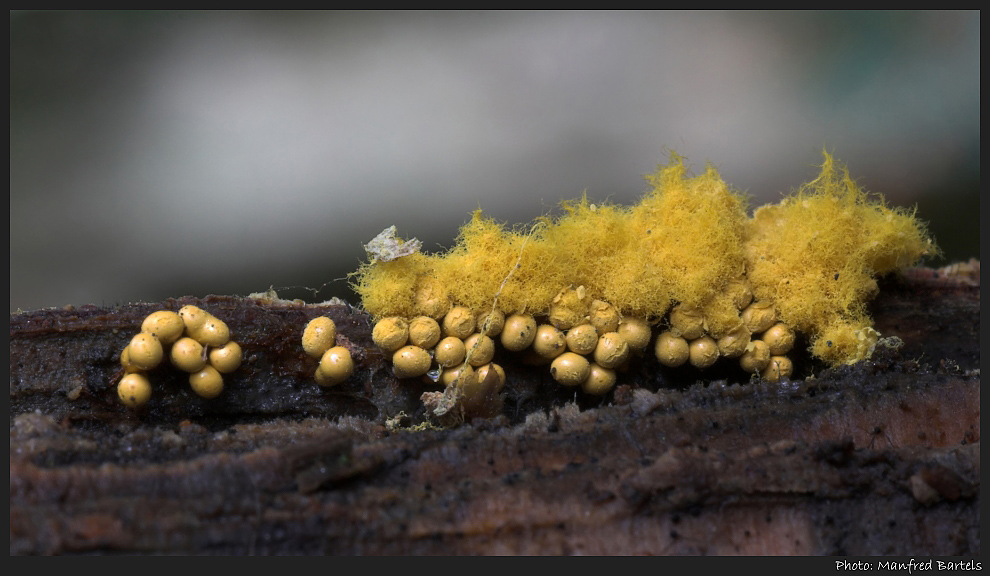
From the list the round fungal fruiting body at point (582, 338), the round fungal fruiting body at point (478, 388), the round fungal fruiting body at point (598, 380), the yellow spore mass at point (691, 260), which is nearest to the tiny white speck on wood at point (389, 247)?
the yellow spore mass at point (691, 260)

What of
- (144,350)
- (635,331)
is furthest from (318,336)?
(635,331)

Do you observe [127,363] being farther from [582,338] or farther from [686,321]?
[686,321]

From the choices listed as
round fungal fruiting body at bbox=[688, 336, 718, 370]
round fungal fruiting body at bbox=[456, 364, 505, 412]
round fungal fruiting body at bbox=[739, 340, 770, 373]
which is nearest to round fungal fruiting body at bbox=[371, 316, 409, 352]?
round fungal fruiting body at bbox=[456, 364, 505, 412]

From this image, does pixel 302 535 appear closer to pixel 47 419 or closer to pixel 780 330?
pixel 47 419

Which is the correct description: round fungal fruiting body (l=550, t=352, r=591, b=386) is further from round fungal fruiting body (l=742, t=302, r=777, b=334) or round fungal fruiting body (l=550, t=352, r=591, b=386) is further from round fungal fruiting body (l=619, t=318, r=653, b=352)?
round fungal fruiting body (l=742, t=302, r=777, b=334)

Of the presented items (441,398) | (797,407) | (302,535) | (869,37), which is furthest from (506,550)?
(869,37)
